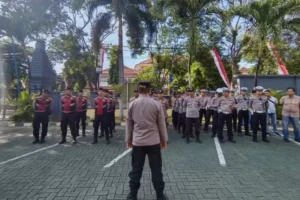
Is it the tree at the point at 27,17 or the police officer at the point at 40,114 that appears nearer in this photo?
the police officer at the point at 40,114

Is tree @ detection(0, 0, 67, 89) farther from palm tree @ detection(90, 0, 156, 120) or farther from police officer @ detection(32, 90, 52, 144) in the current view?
police officer @ detection(32, 90, 52, 144)

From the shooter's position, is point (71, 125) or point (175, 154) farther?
point (71, 125)

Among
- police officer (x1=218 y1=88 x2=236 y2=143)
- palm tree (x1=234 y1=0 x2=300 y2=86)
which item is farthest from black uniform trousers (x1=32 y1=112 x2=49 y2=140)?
palm tree (x1=234 y1=0 x2=300 y2=86)

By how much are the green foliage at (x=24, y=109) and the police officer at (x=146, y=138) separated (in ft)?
36.5

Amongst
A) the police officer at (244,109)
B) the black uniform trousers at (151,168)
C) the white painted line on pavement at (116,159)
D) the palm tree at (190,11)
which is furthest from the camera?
the palm tree at (190,11)

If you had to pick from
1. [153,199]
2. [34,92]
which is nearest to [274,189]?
[153,199]

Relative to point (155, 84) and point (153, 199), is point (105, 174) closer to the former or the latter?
point (153, 199)

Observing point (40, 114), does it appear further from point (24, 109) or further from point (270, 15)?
point (270, 15)

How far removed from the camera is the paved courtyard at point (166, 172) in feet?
13.2

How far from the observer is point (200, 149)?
710 centimetres

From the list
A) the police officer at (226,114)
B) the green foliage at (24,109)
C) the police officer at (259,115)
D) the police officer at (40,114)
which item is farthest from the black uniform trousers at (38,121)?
the police officer at (259,115)

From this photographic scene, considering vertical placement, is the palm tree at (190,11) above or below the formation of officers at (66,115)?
above

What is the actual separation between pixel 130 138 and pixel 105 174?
1.40 m

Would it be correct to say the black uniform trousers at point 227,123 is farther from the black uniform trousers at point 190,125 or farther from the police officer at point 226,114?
the black uniform trousers at point 190,125
